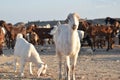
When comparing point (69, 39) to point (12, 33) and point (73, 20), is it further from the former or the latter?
point (12, 33)

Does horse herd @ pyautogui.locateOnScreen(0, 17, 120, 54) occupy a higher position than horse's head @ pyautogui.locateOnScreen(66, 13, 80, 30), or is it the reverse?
horse's head @ pyautogui.locateOnScreen(66, 13, 80, 30)

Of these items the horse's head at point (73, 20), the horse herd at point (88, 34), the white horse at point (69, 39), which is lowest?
the horse herd at point (88, 34)

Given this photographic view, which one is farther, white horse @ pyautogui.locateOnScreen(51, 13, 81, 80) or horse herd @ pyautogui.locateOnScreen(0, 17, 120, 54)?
horse herd @ pyautogui.locateOnScreen(0, 17, 120, 54)

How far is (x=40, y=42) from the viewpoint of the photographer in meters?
37.1

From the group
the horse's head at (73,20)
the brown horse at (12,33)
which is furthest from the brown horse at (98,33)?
the horse's head at (73,20)

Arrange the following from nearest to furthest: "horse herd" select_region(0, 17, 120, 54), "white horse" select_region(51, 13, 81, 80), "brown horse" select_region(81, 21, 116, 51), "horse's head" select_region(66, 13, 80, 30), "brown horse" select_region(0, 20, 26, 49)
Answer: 1. "horse's head" select_region(66, 13, 80, 30)
2. "white horse" select_region(51, 13, 81, 80)
3. "brown horse" select_region(81, 21, 116, 51)
4. "horse herd" select_region(0, 17, 120, 54)
5. "brown horse" select_region(0, 20, 26, 49)

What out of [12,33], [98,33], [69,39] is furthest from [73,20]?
[12,33]

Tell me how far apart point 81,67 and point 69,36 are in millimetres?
5854

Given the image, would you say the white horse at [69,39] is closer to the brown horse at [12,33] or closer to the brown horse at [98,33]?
the brown horse at [98,33]

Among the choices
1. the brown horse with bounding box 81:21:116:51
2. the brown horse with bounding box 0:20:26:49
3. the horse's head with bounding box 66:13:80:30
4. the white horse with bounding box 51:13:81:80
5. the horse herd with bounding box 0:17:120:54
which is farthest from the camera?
the brown horse with bounding box 0:20:26:49

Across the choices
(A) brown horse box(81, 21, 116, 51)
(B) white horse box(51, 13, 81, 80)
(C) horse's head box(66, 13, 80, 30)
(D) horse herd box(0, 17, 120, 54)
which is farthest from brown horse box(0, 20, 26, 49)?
(C) horse's head box(66, 13, 80, 30)

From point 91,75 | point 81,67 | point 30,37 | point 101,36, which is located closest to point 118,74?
point 91,75

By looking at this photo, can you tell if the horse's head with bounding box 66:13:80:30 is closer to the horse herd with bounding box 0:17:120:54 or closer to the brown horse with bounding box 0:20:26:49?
the horse herd with bounding box 0:17:120:54

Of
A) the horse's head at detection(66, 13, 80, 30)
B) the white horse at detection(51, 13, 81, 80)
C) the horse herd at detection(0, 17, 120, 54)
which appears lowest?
the horse herd at detection(0, 17, 120, 54)
